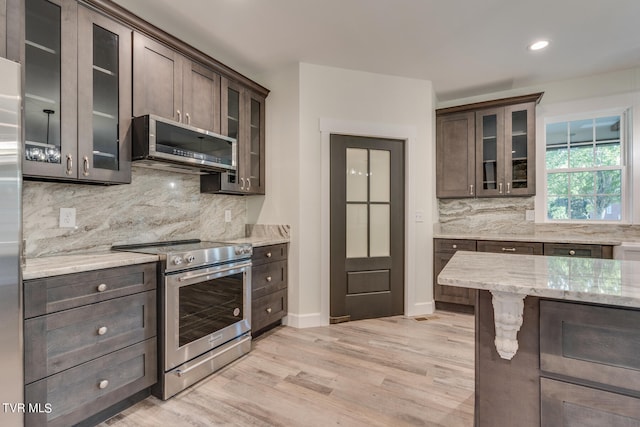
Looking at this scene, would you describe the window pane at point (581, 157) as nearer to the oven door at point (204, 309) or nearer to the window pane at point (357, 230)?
the window pane at point (357, 230)

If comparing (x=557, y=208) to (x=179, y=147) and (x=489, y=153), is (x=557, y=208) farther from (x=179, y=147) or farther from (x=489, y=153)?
(x=179, y=147)

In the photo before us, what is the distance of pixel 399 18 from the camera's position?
2.50 metres

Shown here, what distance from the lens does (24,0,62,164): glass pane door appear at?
65.9 inches

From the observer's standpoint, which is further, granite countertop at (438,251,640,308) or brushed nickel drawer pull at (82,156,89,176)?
brushed nickel drawer pull at (82,156,89,176)

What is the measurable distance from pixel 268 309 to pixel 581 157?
408 cm

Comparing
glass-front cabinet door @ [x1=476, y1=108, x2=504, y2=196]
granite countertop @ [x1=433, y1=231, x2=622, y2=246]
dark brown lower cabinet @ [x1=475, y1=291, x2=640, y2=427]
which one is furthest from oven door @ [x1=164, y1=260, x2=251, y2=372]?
glass-front cabinet door @ [x1=476, y1=108, x2=504, y2=196]

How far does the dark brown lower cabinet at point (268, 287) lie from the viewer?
281 centimetres

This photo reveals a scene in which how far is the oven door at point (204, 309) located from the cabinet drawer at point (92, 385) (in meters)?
0.13

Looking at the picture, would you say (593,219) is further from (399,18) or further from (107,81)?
(107,81)

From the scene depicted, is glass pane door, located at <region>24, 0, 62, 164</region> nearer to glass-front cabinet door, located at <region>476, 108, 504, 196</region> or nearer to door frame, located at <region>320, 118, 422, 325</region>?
door frame, located at <region>320, 118, 422, 325</region>

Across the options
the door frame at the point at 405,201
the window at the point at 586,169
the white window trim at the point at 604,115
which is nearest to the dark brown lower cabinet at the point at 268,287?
the door frame at the point at 405,201

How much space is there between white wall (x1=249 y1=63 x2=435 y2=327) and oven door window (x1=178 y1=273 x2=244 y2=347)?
84 cm

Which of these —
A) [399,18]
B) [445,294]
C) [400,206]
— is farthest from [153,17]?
[445,294]

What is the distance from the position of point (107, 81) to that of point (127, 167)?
567mm
